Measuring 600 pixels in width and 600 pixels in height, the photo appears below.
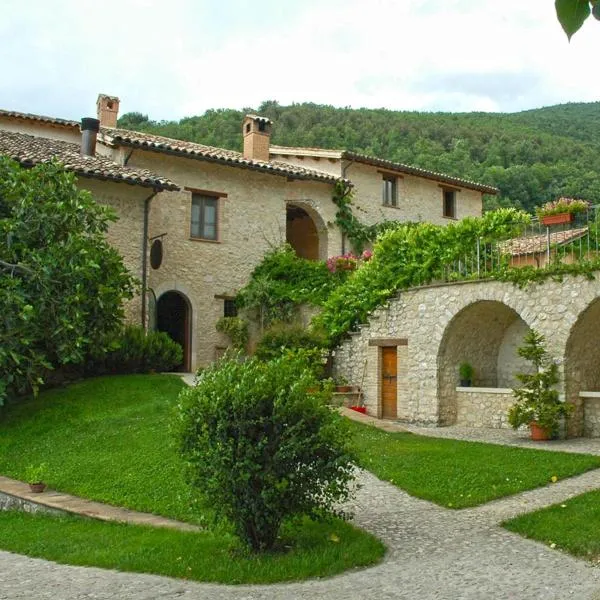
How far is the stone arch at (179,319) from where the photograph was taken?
19.8m

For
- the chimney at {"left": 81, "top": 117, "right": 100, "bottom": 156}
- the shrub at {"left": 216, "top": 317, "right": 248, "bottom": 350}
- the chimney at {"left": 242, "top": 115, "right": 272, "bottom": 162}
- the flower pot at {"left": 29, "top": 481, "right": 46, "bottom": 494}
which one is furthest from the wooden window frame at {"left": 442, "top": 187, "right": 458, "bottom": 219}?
the flower pot at {"left": 29, "top": 481, "right": 46, "bottom": 494}

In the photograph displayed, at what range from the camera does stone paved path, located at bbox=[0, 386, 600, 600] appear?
18.0 ft

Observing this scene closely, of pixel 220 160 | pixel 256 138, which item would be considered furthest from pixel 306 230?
pixel 220 160

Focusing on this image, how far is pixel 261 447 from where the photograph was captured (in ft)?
20.4

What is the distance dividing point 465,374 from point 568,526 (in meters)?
8.95

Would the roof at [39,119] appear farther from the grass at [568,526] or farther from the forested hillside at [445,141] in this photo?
the grass at [568,526]

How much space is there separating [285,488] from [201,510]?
0.79 m

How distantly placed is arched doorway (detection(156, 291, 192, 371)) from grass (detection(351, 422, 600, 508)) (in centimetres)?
864

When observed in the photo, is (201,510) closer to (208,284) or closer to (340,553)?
(340,553)

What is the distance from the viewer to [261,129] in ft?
75.2

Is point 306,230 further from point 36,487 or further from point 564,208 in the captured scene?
point 36,487

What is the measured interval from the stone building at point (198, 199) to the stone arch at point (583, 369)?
9.61 m

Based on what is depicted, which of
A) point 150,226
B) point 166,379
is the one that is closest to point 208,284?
point 150,226

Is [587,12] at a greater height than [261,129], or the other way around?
[261,129]
